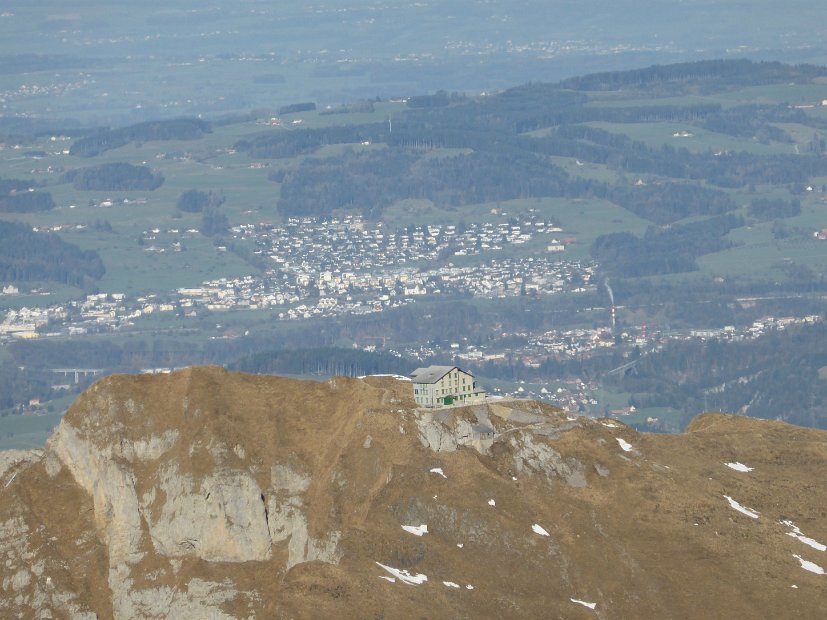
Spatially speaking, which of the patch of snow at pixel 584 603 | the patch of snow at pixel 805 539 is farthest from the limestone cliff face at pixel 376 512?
the patch of snow at pixel 584 603

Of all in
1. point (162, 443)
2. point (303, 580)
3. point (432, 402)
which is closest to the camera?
point (303, 580)

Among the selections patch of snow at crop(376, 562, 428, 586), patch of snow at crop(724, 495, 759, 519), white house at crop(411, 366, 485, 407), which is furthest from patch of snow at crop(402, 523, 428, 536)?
Result: patch of snow at crop(724, 495, 759, 519)

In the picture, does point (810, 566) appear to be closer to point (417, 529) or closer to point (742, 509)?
point (742, 509)

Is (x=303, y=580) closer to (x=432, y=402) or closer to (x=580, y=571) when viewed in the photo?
(x=580, y=571)

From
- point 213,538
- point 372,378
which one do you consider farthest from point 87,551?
point 372,378

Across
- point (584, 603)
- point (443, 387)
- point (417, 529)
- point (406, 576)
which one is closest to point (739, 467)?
point (443, 387)

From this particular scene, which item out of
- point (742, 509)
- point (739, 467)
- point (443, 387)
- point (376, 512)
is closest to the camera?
point (376, 512)

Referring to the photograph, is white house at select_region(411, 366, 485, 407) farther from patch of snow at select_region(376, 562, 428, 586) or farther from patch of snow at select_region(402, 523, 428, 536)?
patch of snow at select_region(376, 562, 428, 586)
